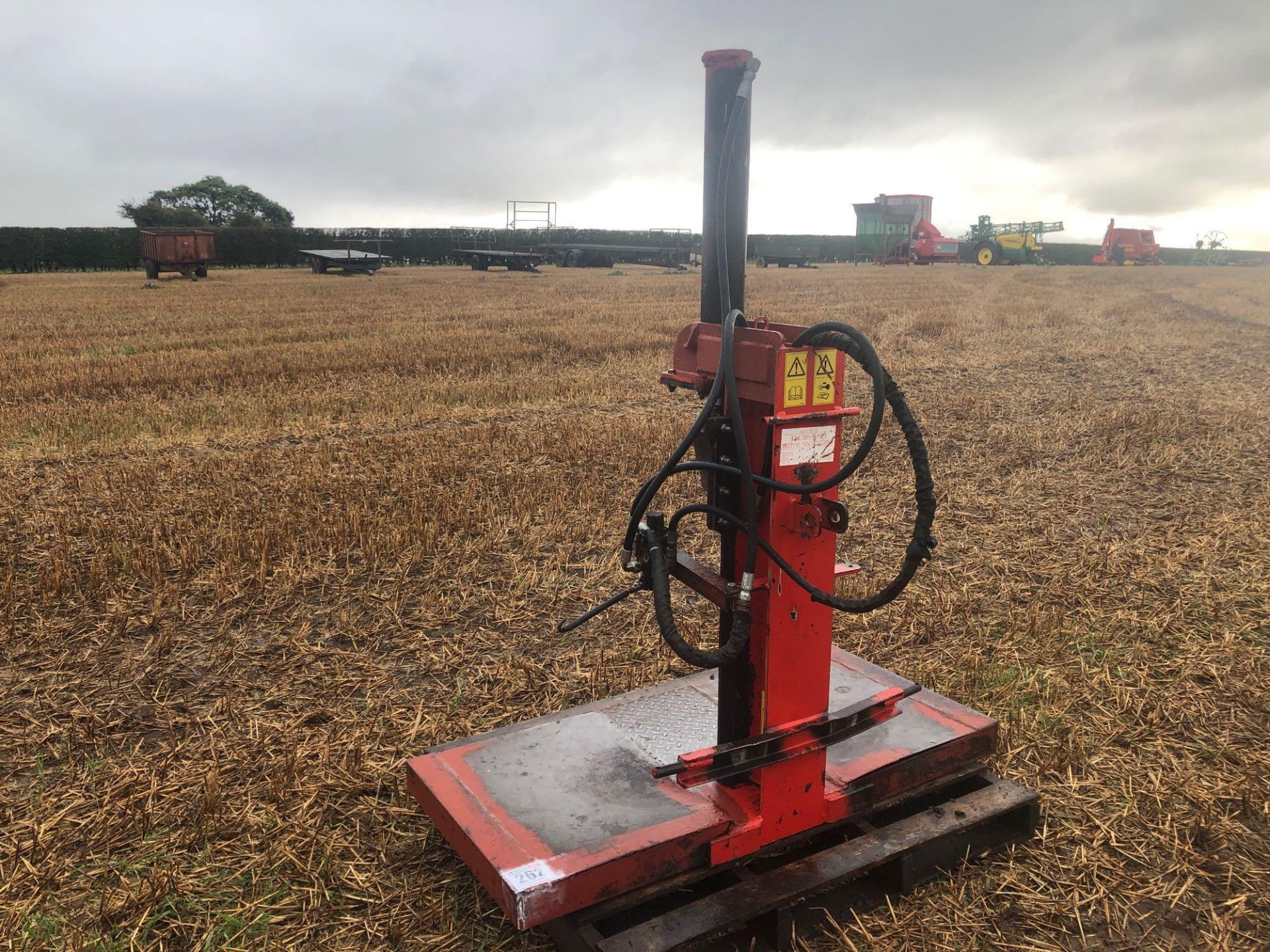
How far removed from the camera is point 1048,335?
1594cm

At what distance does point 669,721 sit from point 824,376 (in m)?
1.42

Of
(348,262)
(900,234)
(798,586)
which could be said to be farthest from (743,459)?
(900,234)

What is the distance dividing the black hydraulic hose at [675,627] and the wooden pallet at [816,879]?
618mm

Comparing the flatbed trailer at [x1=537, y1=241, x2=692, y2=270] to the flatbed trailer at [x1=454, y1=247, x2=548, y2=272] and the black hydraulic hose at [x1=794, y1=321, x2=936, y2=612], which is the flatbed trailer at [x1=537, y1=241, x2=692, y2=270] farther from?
the black hydraulic hose at [x1=794, y1=321, x2=936, y2=612]

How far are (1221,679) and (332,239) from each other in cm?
4213

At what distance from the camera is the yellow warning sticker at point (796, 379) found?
247 cm

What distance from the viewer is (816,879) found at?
2.69 metres

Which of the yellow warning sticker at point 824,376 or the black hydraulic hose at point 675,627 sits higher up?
the yellow warning sticker at point 824,376

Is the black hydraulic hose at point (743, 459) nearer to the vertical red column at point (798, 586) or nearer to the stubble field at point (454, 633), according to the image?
the vertical red column at point (798, 586)

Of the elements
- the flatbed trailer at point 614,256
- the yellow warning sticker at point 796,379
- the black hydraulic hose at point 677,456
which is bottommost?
the black hydraulic hose at point 677,456

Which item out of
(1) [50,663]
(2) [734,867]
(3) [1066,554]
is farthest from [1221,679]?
(1) [50,663]

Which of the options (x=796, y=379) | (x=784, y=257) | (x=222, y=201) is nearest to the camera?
Result: (x=796, y=379)

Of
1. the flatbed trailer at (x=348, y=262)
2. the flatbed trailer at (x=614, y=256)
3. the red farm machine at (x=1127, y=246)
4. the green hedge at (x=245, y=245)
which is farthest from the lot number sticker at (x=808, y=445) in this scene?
the red farm machine at (x=1127, y=246)

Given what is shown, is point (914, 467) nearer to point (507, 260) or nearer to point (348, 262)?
point (348, 262)
